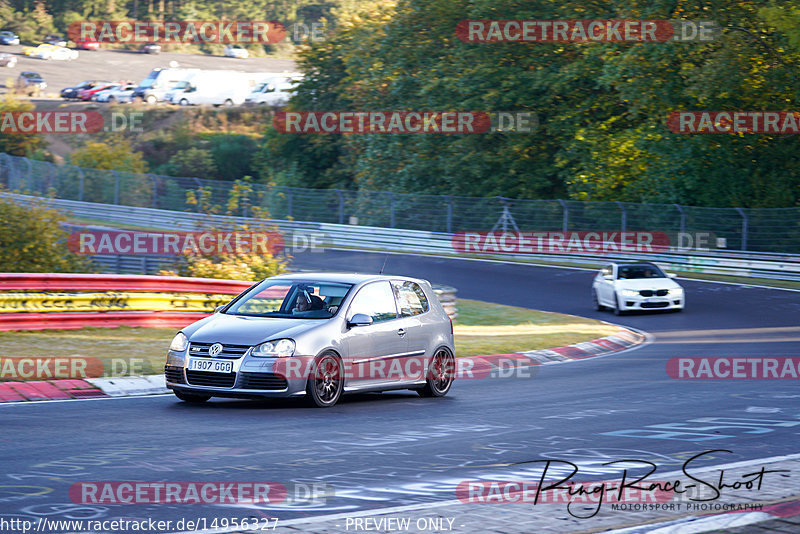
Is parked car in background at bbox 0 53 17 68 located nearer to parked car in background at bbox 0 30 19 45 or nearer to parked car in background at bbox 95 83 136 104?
parked car in background at bbox 0 30 19 45

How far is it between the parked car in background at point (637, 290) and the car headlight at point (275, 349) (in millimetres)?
17127

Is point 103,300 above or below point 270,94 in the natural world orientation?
below

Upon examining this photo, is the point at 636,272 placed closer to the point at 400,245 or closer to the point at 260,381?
the point at 400,245

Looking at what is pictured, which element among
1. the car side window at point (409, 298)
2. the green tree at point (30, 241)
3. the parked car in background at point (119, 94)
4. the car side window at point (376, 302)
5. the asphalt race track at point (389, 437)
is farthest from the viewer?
the parked car in background at point (119, 94)

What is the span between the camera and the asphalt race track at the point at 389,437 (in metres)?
7.51

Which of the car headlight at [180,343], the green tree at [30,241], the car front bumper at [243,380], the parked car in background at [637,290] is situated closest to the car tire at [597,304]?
the parked car in background at [637,290]

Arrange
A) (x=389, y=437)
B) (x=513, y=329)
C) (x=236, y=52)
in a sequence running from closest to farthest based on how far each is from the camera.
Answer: (x=389, y=437), (x=513, y=329), (x=236, y=52)

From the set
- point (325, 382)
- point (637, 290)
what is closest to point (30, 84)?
point (637, 290)

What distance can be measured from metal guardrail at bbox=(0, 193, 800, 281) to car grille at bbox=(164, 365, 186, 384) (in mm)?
15434

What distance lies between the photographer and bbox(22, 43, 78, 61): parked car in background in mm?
91250

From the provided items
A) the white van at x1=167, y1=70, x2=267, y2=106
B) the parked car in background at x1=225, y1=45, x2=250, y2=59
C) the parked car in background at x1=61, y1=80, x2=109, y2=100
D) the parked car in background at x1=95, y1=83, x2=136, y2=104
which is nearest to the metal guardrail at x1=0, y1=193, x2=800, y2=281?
the white van at x1=167, y1=70, x2=267, y2=106

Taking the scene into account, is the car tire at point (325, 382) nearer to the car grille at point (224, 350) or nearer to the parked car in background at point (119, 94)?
the car grille at point (224, 350)

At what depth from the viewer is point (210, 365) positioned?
1143cm

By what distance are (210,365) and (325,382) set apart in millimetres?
1305
